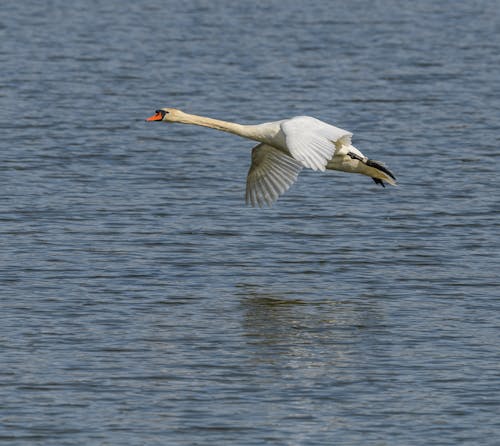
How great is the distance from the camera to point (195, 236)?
18109 mm

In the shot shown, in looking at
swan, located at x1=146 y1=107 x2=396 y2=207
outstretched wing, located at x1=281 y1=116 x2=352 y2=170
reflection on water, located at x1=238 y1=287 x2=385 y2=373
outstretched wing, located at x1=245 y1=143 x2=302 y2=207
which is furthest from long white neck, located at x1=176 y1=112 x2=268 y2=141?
reflection on water, located at x1=238 y1=287 x2=385 y2=373

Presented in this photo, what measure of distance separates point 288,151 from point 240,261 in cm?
148

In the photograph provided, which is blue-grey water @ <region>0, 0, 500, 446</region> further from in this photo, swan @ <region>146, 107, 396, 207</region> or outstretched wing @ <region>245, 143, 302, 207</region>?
swan @ <region>146, 107, 396, 207</region>

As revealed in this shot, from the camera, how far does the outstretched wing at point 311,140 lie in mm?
14641

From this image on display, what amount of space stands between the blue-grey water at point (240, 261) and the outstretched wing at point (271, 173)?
673mm

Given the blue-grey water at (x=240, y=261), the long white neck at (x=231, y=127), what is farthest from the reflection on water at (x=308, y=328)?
the long white neck at (x=231, y=127)

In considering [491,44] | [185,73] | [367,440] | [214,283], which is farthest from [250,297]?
[491,44]

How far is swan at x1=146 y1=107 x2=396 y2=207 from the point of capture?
14.9 m

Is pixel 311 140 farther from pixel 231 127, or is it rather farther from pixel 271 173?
pixel 271 173

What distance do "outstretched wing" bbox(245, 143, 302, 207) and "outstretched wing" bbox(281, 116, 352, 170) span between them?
1442 millimetres

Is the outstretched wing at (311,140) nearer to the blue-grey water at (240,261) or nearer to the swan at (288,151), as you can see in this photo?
the swan at (288,151)

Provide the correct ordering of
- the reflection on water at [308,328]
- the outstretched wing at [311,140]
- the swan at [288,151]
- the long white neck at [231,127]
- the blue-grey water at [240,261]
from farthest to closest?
the long white neck at [231,127], the swan at [288,151], the outstretched wing at [311,140], the reflection on water at [308,328], the blue-grey water at [240,261]

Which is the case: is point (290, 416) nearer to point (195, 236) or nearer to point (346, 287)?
point (346, 287)

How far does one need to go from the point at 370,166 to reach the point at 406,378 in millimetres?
4632
